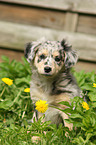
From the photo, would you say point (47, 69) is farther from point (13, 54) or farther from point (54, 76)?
point (13, 54)

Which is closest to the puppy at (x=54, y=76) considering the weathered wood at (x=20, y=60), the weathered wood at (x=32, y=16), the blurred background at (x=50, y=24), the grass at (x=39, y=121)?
the grass at (x=39, y=121)

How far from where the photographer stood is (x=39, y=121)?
230cm

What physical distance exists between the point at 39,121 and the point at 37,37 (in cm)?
305

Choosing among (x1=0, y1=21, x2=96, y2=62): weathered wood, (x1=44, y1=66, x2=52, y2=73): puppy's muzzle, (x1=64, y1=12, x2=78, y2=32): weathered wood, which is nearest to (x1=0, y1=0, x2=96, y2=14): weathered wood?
(x1=64, y1=12, x2=78, y2=32): weathered wood

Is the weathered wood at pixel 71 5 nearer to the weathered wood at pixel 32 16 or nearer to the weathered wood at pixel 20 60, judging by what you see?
the weathered wood at pixel 32 16

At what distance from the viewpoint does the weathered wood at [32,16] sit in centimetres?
511

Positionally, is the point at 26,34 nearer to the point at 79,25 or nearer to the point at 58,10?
the point at 58,10

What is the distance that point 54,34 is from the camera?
4.99 meters

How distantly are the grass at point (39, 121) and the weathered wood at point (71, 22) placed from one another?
5.04 feet

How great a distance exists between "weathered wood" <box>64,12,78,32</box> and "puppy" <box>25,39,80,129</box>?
7.49 feet

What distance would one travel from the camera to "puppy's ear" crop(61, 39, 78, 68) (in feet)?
8.95

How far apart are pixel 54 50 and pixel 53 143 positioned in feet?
3.42

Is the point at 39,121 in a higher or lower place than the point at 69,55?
lower

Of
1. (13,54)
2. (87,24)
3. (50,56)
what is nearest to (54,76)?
(50,56)
